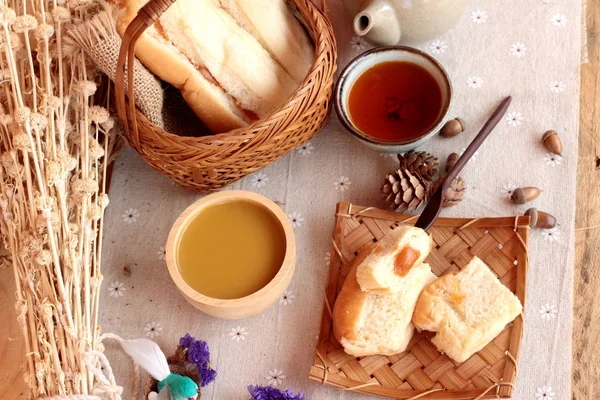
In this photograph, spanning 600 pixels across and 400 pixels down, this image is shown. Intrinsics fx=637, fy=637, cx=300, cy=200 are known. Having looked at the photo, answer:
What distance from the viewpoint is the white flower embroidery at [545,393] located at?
107 centimetres

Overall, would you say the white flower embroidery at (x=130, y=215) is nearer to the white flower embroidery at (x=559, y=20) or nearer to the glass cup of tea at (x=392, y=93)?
the glass cup of tea at (x=392, y=93)

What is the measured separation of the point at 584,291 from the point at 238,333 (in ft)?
2.08

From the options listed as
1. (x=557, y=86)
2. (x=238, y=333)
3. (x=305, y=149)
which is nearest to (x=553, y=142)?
(x=557, y=86)

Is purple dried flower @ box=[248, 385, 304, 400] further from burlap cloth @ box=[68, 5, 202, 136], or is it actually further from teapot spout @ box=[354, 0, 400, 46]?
teapot spout @ box=[354, 0, 400, 46]

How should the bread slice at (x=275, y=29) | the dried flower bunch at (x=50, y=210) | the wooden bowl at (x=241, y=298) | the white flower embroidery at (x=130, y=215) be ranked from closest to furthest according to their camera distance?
the dried flower bunch at (x=50, y=210) → the wooden bowl at (x=241, y=298) → the bread slice at (x=275, y=29) → the white flower embroidery at (x=130, y=215)

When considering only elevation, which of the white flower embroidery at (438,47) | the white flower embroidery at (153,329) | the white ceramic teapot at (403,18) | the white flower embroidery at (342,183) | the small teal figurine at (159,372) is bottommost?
the white flower embroidery at (153,329)

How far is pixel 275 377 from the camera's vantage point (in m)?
1.12

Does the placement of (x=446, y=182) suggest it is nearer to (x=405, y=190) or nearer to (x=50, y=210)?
(x=405, y=190)

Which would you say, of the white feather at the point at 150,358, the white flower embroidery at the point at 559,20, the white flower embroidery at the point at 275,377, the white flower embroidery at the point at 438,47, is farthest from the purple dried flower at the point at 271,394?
the white flower embroidery at the point at 559,20

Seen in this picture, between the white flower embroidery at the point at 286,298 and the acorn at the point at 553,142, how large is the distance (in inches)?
22.1

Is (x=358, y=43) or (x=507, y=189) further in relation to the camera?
(x=358, y=43)

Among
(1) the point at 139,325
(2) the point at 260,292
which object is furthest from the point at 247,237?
(1) the point at 139,325

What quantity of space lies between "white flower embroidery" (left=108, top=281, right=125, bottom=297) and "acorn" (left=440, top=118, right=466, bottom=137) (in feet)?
2.23

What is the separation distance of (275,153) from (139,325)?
0.40 m
